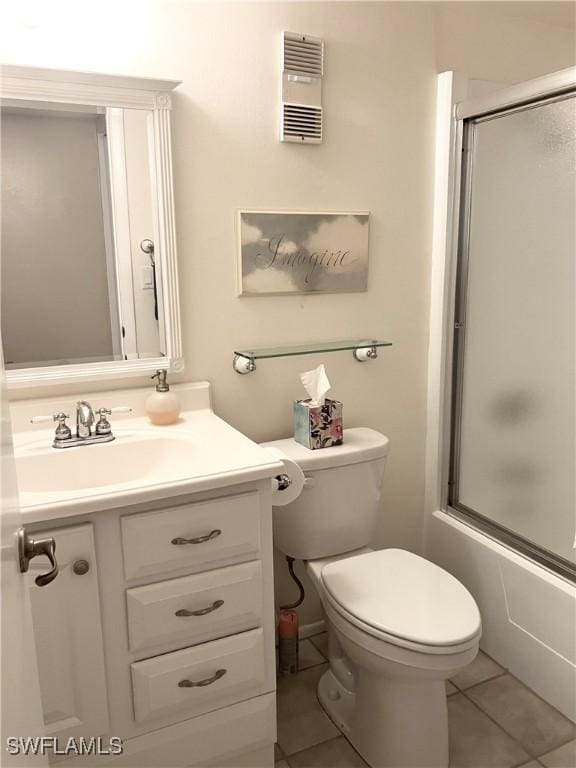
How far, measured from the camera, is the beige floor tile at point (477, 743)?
1698mm

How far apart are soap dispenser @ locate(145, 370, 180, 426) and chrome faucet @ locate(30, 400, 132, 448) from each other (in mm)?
119

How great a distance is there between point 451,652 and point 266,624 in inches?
17.3

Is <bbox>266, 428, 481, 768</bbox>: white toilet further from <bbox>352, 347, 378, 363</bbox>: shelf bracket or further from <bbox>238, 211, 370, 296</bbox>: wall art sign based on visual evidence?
<bbox>238, 211, 370, 296</bbox>: wall art sign

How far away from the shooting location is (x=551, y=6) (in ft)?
6.88

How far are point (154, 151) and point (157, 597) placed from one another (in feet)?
3.74

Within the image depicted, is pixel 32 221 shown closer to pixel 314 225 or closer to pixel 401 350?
pixel 314 225

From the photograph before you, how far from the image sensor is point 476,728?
5.93ft

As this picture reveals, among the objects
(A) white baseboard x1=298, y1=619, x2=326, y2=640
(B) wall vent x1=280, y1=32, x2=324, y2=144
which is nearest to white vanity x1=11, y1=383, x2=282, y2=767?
(A) white baseboard x1=298, y1=619, x2=326, y2=640

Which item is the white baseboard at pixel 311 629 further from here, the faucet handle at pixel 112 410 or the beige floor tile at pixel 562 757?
the faucet handle at pixel 112 410

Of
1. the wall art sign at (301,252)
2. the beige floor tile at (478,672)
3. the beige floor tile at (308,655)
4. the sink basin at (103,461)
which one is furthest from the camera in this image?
the beige floor tile at (308,655)

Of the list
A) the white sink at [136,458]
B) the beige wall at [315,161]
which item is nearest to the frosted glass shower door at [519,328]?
the beige wall at [315,161]

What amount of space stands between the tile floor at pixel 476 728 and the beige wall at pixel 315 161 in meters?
0.35

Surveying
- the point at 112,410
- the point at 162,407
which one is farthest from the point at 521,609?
the point at 112,410

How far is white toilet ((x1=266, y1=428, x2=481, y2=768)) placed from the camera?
1520 mm
